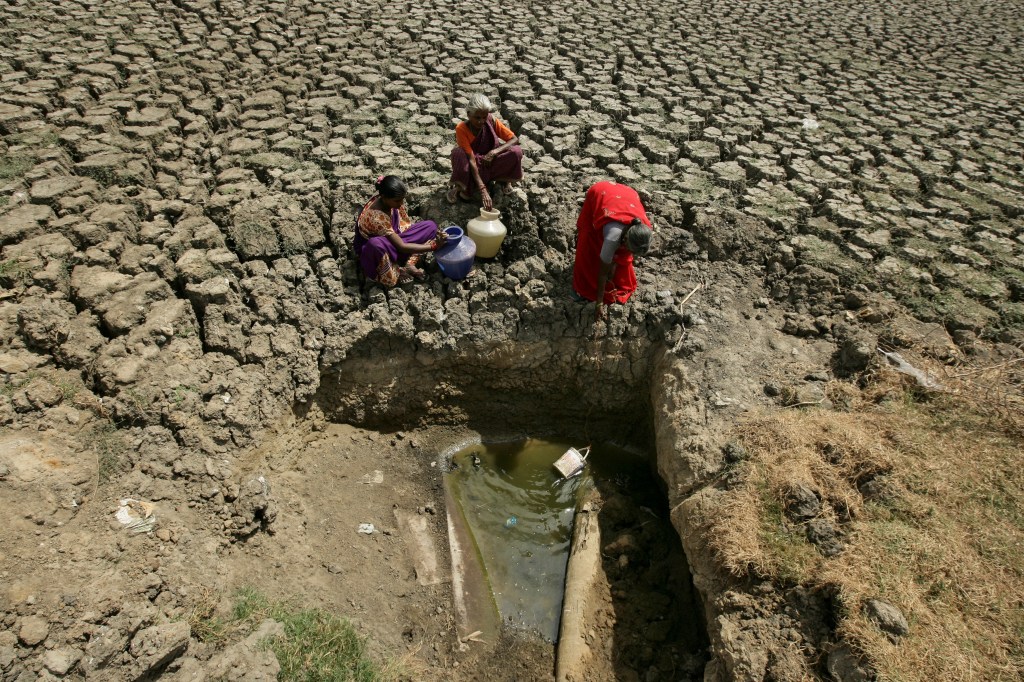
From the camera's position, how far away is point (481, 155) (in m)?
4.05

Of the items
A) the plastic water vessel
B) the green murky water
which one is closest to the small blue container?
the plastic water vessel

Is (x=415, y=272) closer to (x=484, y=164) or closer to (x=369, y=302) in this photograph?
(x=369, y=302)

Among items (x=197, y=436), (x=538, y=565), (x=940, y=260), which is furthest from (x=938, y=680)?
(x=197, y=436)

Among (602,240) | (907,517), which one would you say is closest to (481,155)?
(602,240)

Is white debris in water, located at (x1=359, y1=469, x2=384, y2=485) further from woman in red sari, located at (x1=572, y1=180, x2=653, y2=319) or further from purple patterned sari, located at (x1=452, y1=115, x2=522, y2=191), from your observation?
purple patterned sari, located at (x1=452, y1=115, x2=522, y2=191)

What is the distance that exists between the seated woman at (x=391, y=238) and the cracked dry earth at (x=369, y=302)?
0.54 feet

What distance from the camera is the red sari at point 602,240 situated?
354 cm

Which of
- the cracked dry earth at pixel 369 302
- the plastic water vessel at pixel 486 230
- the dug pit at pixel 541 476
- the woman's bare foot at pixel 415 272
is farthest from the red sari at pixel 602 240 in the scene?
the woman's bare foot at pixel 415 272

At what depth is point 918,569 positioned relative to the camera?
8.79 feet

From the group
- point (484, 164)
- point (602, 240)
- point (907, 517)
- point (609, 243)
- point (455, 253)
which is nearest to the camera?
point (907, 517)

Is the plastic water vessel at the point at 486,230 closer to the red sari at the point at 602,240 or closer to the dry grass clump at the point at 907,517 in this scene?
the red sari at the point at 602,240

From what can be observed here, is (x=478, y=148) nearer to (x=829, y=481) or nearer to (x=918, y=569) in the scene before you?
(x=829, y=481)

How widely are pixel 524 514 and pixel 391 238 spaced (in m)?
2.03

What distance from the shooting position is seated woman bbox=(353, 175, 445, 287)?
3715 millimetres
